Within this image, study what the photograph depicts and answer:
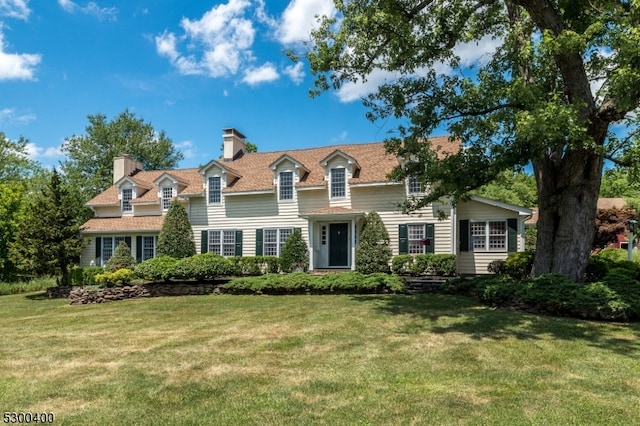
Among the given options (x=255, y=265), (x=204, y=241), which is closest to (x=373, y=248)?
(x=255, y=265)

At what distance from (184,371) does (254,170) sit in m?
17.4

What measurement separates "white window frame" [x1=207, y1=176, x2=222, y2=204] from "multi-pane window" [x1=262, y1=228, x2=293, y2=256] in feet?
10.2

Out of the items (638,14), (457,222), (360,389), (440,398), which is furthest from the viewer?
(457,222)

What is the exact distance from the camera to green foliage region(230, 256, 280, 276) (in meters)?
19.8

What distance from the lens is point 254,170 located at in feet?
74.7

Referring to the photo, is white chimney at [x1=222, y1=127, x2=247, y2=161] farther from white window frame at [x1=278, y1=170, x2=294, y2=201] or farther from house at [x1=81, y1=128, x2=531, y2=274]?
white window frame at [x1=278, y1=170, x2=294, y2=201]

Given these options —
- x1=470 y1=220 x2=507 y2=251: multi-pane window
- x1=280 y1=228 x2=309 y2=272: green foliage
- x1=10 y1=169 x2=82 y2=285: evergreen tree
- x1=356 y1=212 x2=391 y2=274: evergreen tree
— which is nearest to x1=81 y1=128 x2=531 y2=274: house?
x1=470 y1=220 x2=507 y2=251: multi-pane window

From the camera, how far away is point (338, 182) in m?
19.8

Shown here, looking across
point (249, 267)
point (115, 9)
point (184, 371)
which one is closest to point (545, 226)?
point (184, 371)

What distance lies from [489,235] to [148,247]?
16776 mm

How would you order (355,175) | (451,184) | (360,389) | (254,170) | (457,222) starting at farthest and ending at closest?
(254,170) → (355,175) → (457,222) → (451,184) → (360,389)

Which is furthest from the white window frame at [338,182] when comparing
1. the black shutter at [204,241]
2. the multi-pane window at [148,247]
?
the multi-pane window at [148,247]

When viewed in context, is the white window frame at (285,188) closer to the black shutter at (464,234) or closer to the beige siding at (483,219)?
the beige siding at (483,219)

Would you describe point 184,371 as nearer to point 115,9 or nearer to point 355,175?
point 115,9
